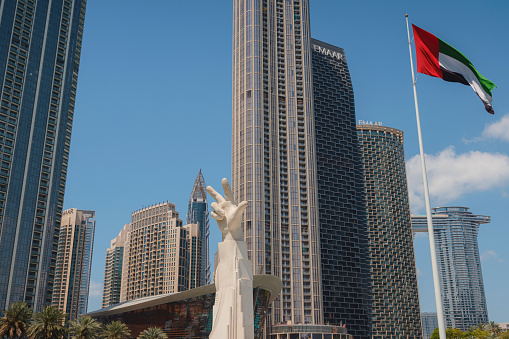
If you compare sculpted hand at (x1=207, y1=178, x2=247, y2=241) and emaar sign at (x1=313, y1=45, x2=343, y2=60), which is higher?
emaar sign at (x1=313, y1=45, x2=343, y2=60)

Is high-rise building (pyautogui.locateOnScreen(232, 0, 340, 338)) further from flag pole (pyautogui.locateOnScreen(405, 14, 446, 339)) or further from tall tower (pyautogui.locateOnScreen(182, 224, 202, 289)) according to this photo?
flag pole (pyautogui.locateOnScreen(405, 14, 446, 339))

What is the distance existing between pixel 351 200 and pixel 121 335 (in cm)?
7905

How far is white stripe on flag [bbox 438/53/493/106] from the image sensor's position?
28781 millimetres

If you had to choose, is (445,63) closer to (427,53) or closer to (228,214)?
(427,53)

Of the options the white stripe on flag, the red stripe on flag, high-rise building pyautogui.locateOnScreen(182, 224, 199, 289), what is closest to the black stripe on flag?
the white stripe on flag

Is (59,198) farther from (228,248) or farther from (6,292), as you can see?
(228,248)

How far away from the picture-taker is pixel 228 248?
44.4m

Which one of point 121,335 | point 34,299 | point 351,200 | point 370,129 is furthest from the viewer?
point 370,129

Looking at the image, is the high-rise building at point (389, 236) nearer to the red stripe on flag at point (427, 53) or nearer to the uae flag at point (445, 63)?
the uae flag at point (445, 63)

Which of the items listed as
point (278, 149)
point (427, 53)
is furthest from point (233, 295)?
point (278, 149)

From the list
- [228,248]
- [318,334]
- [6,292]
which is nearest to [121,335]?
[6,292]

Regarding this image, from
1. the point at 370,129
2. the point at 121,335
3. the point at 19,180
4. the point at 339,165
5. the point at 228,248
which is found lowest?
the point at 121,335

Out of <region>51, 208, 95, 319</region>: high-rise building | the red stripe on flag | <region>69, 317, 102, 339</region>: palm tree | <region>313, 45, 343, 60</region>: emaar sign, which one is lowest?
<region>69, 317, 102, 339</region>: palm tree

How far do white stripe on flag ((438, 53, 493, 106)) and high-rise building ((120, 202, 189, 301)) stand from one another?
15928cm
